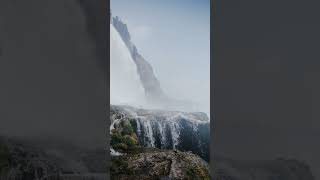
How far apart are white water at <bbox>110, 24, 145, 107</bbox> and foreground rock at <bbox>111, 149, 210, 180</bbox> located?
59cm

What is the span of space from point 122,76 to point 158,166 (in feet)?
3.37

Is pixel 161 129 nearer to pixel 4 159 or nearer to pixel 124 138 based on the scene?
Answer: pixel 124 138

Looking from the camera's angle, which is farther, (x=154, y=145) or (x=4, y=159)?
(x=154, y=145)

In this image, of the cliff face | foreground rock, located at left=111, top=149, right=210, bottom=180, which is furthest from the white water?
foreground rock, located at left=111, top=149, right=210, bottom=180

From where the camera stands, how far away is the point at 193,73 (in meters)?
4.60

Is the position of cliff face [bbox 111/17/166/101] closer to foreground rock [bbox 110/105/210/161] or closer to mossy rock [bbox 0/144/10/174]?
foreground rock [bbox 110/105/210/161]

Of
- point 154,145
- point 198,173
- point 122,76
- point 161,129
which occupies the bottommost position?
point 198,173

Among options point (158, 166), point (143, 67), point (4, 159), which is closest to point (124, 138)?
point (158, 166)

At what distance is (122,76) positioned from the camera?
15.1 ft

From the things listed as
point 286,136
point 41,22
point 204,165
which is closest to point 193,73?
point 204,165

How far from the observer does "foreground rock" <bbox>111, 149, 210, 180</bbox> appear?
14.5 feet

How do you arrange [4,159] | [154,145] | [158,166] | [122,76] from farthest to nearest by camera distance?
[154,145]
[122,76]
[158,166]
[4,159]

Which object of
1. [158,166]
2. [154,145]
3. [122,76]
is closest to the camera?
[158,166]

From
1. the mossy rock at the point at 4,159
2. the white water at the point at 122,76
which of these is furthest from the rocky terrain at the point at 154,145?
the mossy rock at the point at 4,159
